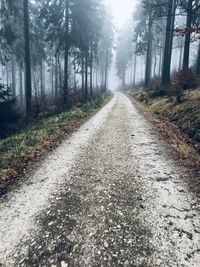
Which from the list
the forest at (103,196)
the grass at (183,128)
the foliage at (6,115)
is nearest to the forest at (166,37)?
the grass at (183,128)

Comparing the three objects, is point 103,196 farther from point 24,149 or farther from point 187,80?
point 187,80

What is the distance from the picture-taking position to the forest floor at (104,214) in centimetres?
330

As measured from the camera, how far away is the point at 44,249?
3.42 meters

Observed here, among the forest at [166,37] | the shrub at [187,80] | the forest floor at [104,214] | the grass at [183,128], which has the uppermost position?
the forest at [166,37]

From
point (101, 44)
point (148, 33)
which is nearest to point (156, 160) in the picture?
point (148, 33)

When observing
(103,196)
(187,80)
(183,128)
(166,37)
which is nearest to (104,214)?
(103,196)

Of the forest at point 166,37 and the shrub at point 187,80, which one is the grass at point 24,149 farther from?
the shrub at point 187,80

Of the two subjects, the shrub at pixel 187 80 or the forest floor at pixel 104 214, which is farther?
the shrub at pixel 187 80

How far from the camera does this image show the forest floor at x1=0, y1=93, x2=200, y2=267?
10.8ft

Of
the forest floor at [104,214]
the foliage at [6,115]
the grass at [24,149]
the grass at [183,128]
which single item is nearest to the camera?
the forest floor at [104,214]

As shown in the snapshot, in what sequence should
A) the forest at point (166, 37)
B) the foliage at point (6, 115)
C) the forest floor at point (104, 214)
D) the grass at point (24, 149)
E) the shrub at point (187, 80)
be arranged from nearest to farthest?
the forest floor at point (104, 214), the grass at point (24, 149), the forest at point (166, 37), the foliage at point (6, 115), the shrub at point (187, 80)

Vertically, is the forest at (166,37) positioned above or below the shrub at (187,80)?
above

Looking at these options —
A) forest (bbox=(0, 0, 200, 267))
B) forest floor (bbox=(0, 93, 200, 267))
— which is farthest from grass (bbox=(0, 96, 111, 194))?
forest floor (bbox=(0, 93, 200, 267))

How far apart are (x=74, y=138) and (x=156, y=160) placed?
384 cm
